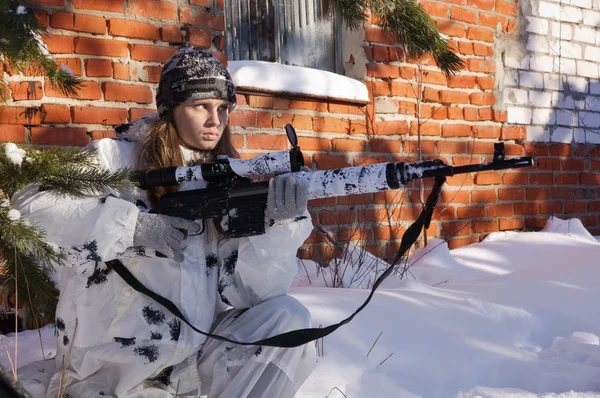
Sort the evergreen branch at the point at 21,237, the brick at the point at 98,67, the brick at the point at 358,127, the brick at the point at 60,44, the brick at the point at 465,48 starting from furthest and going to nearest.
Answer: the brick at the point at 465,48
the brick at the point at 358,127
the brick at the point at 98,67
the brick at the point at 60,44
the evergreen branch at the point at 21,237

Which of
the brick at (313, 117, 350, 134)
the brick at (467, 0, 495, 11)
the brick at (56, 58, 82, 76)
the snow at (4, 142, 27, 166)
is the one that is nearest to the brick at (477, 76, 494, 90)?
the brick at (467, 0, 495, 11)

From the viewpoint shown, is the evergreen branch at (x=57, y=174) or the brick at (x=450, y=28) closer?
the evergreen branch at (x=57, y=174)

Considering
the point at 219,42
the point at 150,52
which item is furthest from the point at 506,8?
the point at 150,52

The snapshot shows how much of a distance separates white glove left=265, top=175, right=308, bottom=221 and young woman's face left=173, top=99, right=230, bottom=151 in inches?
15.2

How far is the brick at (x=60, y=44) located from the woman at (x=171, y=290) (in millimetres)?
1024

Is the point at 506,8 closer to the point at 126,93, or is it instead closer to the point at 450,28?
the point at 450,28

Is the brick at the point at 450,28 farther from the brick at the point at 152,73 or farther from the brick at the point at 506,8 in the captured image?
the brick at the point at 152,73

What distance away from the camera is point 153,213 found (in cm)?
216

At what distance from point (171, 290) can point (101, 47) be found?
1.54 meters

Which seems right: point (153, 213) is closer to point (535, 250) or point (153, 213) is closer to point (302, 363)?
point (302, 363)

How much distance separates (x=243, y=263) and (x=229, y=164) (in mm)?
327

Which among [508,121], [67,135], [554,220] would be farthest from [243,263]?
[554,220]

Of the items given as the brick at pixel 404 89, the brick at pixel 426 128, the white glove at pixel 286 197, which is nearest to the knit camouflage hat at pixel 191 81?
the white glove at pixel 286 197

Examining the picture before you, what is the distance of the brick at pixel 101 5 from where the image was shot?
3.16 metres
